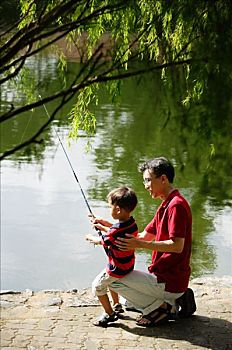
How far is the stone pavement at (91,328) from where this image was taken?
3.65 meters

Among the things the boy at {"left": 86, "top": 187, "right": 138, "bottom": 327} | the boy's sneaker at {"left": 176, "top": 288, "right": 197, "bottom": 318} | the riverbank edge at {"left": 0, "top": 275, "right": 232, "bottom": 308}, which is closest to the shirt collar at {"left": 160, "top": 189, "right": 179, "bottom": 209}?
the boy at {"left": 86, "top": 187, "right": 138, "bottom": 327}

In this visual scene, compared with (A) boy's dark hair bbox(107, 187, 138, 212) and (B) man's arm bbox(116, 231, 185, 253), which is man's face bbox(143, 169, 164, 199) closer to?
(A) boy's dark hair bbox(107, 187, 138, 212)

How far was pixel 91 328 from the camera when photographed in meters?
3.88

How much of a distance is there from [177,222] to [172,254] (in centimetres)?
20

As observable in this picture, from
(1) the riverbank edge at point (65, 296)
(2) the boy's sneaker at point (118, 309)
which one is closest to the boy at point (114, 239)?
(2) the boy's sneaker at point (118, 309)

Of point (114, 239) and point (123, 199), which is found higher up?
point (123, 199)

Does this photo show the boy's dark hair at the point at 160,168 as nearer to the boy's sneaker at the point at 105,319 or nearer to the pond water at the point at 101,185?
the pond water at the point at 101,185

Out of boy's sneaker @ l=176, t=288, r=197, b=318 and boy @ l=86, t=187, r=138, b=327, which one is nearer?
boy @ l=86, t=187, r=138, b=327

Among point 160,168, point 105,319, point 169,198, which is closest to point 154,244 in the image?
point 169,198

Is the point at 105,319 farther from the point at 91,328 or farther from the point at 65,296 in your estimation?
the point at 65,296

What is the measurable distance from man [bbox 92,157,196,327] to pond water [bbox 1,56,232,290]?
16 centimetres

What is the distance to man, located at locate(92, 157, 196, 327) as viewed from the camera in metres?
3.73

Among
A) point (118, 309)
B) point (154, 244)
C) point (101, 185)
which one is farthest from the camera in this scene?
point (101, 185)

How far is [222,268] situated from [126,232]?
7.55 feet
